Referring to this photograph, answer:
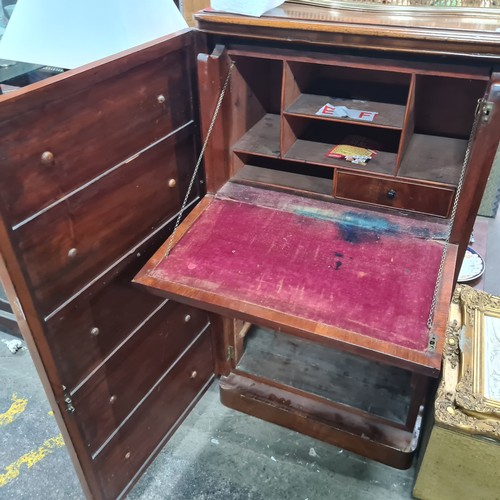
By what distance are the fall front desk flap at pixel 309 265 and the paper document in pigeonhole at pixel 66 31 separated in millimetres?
538

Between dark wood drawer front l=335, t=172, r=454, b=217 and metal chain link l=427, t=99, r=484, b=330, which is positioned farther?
dark wood drawer front l=335, t=172, r=454, b=217

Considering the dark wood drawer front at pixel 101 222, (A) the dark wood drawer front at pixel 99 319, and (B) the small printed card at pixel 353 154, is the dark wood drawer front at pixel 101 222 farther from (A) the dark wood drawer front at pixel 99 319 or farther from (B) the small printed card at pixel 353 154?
(B) the small printed card at pixel 353 154

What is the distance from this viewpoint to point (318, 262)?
1.36 meters

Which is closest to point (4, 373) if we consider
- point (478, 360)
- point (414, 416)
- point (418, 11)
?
point (414, 416)

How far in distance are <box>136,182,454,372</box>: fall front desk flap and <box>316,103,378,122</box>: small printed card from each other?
0.27m

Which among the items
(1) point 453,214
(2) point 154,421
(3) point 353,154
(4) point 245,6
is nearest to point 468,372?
(1) point 453,214

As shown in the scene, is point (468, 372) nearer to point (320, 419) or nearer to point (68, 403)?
point (320, 419)

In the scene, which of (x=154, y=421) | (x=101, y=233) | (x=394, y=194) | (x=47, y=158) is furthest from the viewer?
(x=154, y=421)

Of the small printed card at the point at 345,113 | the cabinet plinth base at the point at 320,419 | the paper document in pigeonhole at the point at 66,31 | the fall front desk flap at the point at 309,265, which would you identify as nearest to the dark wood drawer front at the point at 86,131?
the paper document in pigeonhole at the point at 66,31

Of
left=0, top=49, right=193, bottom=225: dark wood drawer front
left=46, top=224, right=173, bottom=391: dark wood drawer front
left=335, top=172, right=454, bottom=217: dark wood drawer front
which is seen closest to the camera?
left=0, top=49, right=193, bottom=225: dark wood drawer front

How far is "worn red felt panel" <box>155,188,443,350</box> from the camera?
121 cm

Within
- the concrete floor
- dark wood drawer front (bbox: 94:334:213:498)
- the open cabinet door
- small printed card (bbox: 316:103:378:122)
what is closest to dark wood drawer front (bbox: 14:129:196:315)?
the open cabinet door

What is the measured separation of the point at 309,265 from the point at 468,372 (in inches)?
25.4

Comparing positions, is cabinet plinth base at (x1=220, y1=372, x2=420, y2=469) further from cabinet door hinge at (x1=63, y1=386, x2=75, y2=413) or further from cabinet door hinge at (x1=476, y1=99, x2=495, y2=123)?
cabinet door hinge at (x1=476, y1=99, x2=495, y2=123)
